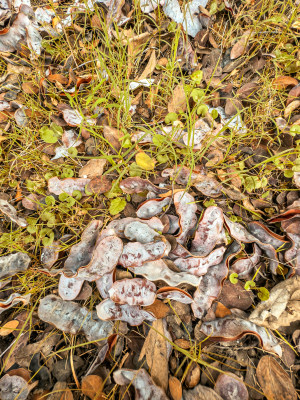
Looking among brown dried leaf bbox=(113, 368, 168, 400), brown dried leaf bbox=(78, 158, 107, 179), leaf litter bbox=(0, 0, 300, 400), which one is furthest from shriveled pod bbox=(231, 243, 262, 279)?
brown dried leaf bbox=(78, 158, 107, 179)

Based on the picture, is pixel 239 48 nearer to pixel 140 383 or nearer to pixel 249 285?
pixel 249 285

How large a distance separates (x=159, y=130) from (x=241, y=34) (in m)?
0.74

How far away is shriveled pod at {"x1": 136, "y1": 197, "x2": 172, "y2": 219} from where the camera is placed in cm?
109

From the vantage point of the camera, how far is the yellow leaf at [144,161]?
1144 mm

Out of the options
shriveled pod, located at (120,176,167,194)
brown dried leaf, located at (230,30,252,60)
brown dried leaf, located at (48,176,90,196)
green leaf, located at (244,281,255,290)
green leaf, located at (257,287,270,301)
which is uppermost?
brown dried leaf, located at (230,30,252,60)

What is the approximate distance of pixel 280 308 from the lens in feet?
3.17

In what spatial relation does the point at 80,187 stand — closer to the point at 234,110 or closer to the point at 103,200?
the point at 103,200

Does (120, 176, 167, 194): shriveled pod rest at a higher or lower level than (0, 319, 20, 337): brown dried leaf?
higher

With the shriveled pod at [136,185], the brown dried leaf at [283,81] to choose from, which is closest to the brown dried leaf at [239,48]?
the brown dried leaf at [283,81]

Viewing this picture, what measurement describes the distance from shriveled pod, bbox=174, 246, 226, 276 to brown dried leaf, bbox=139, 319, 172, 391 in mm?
253

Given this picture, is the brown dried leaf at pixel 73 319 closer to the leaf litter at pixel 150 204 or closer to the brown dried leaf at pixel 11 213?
Result: the leaf litter at pixel 150 204

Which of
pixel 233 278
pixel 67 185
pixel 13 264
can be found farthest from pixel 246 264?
pixel 13 264

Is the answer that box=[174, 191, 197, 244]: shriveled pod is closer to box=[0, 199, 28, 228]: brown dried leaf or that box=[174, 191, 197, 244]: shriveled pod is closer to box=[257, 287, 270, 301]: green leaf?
box=[257, 287, 270, 301]: green leaf

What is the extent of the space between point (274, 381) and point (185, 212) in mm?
730
